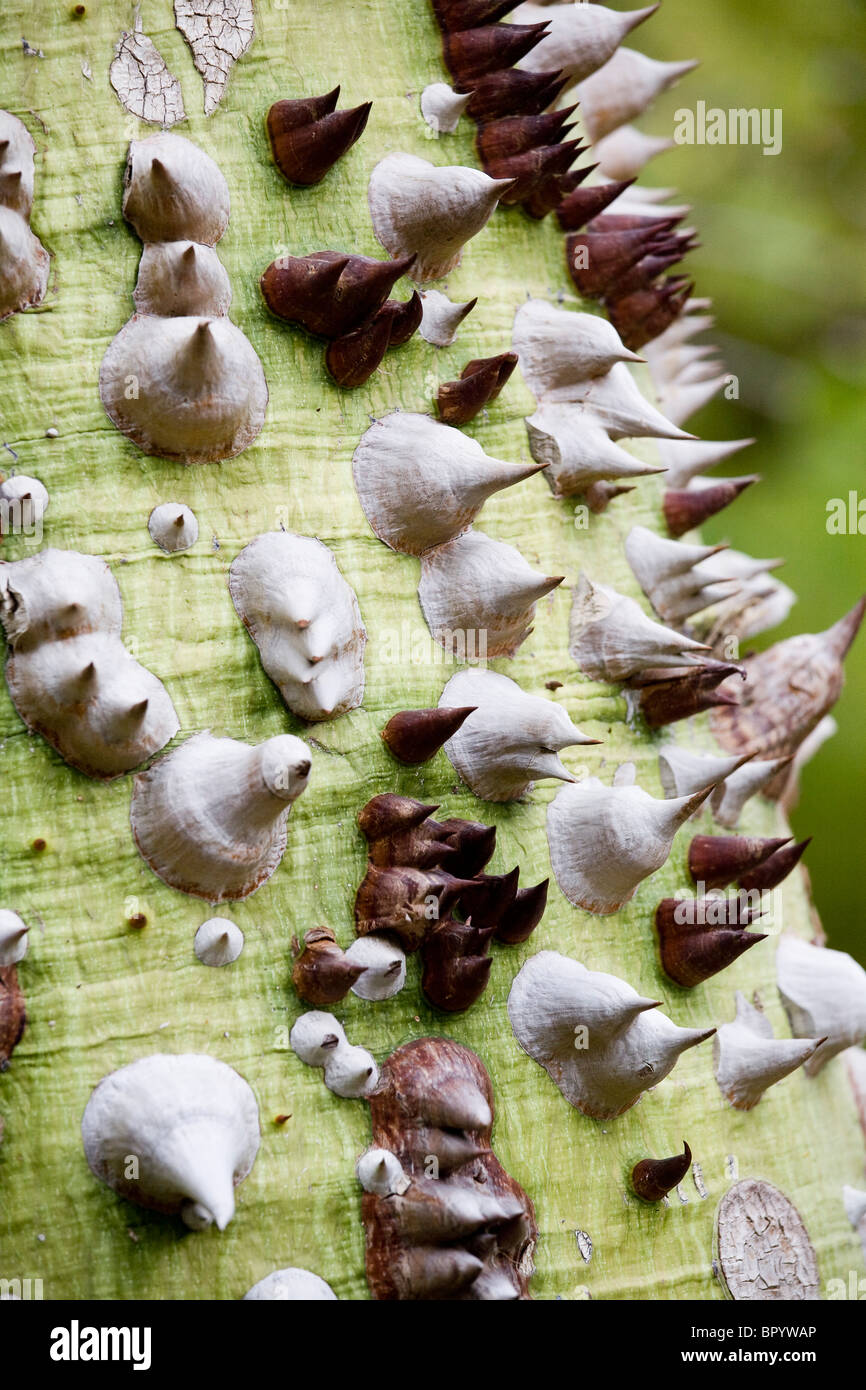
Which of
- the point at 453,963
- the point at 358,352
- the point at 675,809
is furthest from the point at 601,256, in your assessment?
the point at 453,963

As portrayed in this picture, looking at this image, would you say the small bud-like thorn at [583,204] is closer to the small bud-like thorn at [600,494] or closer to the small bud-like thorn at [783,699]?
the small bud-like thorn at [600,494]

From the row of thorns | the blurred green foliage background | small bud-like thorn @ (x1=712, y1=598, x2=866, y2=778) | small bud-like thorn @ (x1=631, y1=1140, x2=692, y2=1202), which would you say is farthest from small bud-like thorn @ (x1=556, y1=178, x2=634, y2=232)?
the blurred green foliage background

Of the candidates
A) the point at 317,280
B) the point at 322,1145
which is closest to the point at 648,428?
the point at 317,280

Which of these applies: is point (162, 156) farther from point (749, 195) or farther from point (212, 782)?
point (749, 195)

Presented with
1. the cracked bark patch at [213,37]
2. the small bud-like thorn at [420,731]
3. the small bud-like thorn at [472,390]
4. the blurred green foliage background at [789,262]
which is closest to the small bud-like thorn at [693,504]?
the small bud-like thorn at [472,390]

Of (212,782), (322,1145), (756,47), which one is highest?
(756,47)
